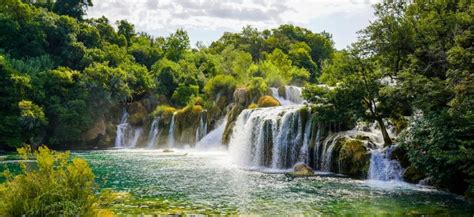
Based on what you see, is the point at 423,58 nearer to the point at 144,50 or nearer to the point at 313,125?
the point at 313,125

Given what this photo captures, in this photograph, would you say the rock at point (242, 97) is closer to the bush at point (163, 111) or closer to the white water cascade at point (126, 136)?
the bush at point (163, 111)

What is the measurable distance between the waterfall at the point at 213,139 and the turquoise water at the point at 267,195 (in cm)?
1580

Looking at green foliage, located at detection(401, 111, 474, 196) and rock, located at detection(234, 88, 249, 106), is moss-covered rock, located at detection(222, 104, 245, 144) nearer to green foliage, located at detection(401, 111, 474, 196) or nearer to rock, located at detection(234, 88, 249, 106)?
rock, located at detection(234, 88, 249, 106)

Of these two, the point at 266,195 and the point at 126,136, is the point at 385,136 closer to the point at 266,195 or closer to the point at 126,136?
the point at 266,195

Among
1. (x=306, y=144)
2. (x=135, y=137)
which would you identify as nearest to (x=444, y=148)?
(x=306, y=144)

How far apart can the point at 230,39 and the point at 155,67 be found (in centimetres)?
2879

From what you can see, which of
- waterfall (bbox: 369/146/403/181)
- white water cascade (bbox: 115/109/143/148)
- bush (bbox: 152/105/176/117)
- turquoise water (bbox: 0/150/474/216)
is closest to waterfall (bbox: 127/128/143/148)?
white water cascade (bbox: 115/109/143/148)

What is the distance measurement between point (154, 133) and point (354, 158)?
2822cm

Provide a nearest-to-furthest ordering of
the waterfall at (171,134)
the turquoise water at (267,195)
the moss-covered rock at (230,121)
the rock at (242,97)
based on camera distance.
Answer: the turquoise water at (267,195) → the moss-covered rock at (230,121) → the rock at (242,97) → the waterfall at (171,134)

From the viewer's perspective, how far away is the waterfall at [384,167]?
19.1 m

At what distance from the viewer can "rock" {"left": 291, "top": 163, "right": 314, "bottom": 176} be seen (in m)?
21.7

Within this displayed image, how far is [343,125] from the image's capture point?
23625mm

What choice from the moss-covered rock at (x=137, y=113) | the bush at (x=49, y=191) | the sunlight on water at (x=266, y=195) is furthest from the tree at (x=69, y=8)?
the bush at (x=49, y=191)

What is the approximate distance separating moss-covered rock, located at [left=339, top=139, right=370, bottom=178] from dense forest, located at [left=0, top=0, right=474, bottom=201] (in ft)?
4.30
